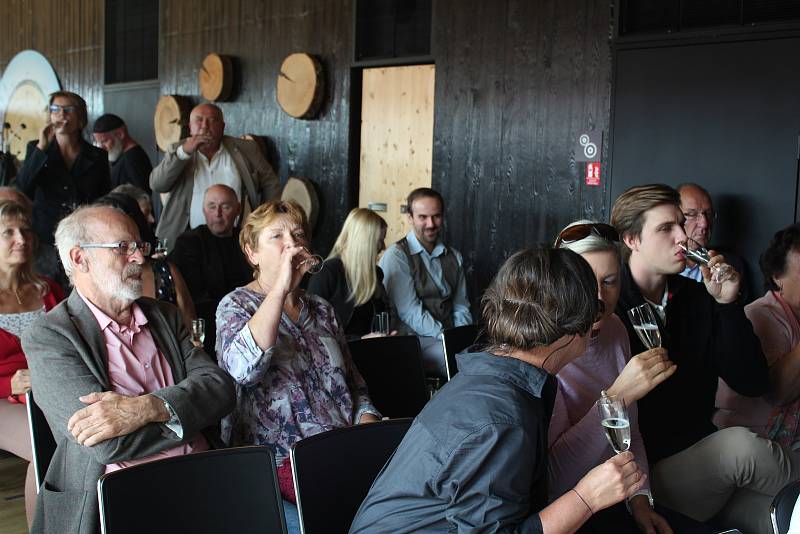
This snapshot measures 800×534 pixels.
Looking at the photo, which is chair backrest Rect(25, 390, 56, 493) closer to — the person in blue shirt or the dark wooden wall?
the person in blue shirt

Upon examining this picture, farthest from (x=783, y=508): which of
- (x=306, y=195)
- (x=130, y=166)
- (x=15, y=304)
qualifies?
(x=306, y=195)

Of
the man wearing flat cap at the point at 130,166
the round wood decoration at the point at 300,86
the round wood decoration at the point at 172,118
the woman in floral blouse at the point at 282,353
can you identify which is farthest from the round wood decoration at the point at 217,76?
the woman in floral blouse at the point at 282,353

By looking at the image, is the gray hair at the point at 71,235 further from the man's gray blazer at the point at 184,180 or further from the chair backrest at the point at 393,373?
the man's gray blazer at the point at 184,180

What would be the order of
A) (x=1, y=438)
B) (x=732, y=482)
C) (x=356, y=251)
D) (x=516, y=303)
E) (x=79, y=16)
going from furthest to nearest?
1. (x=79, y=16)
2. (x=356, y=251)
3. (x=1, y=438)
4. (x=732, y=482)
5. (x=516, y=303)

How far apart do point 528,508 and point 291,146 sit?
711 centimetres

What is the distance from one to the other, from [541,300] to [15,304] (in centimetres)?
260

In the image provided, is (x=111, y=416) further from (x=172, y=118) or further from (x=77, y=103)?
(x=172, y=118)

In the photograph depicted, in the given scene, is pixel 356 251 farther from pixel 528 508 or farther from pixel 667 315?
pixel 528 508

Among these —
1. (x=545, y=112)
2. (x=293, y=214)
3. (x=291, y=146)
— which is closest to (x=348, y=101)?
(x=291, y=146)

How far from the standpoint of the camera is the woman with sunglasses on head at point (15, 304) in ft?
10.9

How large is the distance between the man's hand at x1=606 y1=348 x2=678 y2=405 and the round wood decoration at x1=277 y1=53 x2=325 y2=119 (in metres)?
6.15

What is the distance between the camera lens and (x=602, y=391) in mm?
2236

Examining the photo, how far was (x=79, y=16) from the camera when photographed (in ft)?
37.0

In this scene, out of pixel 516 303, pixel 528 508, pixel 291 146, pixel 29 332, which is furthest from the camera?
pixel 291 146
